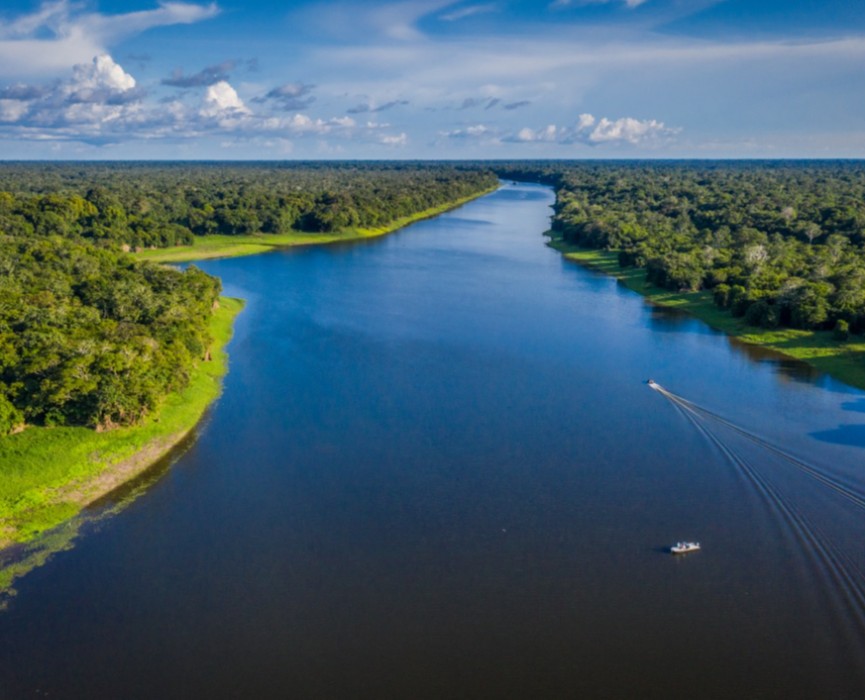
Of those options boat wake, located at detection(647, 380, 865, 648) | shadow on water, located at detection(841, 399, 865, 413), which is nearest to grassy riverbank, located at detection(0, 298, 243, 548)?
boat wake, located at detection(647, 380, 865, 648)

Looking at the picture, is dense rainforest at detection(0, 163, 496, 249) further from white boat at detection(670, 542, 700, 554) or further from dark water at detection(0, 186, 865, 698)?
white boat at detection(670, 542, 700, 554)

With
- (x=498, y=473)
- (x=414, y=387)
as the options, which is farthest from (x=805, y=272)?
(x=498, y=473)

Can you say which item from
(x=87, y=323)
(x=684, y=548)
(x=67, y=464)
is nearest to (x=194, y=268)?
(x=87, y=323)

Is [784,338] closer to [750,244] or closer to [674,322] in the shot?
[674,322]

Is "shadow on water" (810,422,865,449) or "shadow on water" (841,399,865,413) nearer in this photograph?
"shadow on water" (810,422,865,449)

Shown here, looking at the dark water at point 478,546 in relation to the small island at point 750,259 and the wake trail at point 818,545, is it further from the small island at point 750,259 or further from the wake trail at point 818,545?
the small island at point 750,259

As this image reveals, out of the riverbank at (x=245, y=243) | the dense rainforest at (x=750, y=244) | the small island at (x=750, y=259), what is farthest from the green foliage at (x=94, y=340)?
the dense rainforest at (x=750, y=244)
